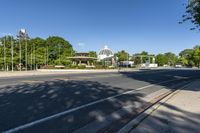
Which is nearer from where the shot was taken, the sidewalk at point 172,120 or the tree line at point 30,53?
the sidewalk at point 172,120

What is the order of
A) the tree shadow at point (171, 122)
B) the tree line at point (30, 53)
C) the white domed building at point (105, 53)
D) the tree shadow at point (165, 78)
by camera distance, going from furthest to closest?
1. the white domed building at point (105, 53)
2. the tree line at point (30, 53)
3. the tree shadow at point (165, 78)
4. the tree shadow at point (171, 122)

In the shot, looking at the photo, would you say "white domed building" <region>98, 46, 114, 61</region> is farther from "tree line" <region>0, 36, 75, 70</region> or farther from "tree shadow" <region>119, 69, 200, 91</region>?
"tree shadow" <region>119, 69, 200, 91</region>

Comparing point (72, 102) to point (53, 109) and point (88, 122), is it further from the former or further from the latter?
point (88, 122)

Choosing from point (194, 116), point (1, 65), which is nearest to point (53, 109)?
point (194, 116)

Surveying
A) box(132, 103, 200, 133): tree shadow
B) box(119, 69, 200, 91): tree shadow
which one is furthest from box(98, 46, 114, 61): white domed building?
box(132, 103, 200, 133): tree shadow

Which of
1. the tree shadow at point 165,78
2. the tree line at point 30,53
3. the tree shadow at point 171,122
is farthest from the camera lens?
the tree line at point 30,53

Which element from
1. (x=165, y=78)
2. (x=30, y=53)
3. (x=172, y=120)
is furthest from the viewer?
(x=30, y=53)

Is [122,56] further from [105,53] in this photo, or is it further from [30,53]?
[30,53]

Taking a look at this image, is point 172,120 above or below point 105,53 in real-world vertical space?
below

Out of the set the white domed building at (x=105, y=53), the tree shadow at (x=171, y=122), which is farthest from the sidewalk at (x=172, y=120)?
the white domed building at (x=105, y=53)

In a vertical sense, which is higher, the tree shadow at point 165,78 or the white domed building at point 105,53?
the white domed building at point 105,53

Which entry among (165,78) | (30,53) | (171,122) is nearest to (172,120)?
(171,122)

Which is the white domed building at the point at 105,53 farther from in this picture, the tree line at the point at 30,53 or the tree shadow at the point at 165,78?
the tree shadow at the point at 165,78

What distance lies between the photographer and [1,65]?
8794 cm
